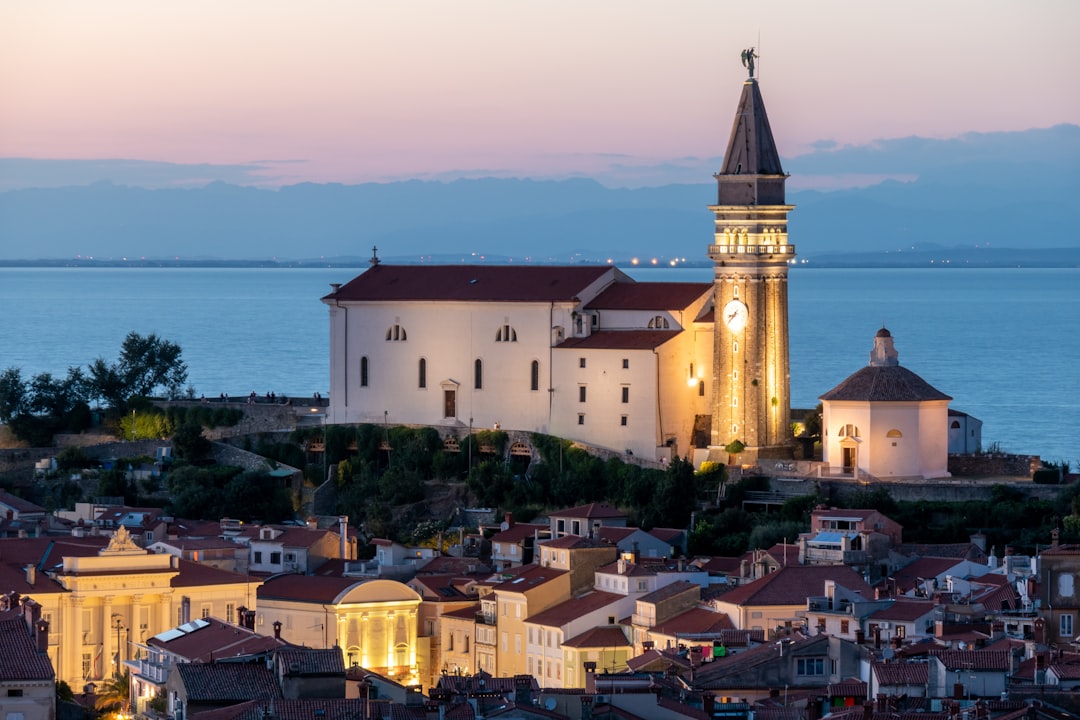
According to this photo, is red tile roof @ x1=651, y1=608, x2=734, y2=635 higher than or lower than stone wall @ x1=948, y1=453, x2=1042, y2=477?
lower

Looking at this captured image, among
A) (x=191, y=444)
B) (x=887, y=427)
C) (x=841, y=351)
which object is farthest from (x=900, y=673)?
(x=841, y=351)

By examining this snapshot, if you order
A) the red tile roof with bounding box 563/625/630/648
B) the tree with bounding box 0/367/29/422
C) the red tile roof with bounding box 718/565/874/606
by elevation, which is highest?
the tree with bounding box 0/367/29/422

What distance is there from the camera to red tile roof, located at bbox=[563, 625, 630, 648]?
50.6m

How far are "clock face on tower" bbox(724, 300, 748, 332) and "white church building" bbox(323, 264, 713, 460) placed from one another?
127cm

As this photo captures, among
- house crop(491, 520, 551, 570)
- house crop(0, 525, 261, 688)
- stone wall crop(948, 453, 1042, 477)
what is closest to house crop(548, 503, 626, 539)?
house crop(491, 520, 551, 570)

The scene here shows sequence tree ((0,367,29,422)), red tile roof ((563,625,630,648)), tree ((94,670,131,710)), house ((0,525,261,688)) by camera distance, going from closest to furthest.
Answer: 1. tree ((94,670,131,710))
2. red tile roof ((563,625,630,648))
3. house ((0,525,261,688))
4. tree ((0,367,29,422))

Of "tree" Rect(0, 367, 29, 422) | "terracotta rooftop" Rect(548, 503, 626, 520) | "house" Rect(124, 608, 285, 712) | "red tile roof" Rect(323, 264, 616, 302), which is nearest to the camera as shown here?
"house" Rect(124, 608, 285, 712)

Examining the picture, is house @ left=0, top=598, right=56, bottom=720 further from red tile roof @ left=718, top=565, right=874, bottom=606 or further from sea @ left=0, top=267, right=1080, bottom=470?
sea @ left=0, top=267, right=1080, bottom=470

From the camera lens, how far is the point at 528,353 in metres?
67.2

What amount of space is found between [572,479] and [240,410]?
1230 cm

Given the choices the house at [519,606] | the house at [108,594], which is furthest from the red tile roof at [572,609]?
the house at [108,594]

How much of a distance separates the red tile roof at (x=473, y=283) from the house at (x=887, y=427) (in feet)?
25.7

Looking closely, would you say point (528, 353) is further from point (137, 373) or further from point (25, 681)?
point (25, 681)

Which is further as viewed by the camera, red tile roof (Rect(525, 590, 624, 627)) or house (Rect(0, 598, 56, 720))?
red tile roof (Rect(525, 590, 624, 627))
